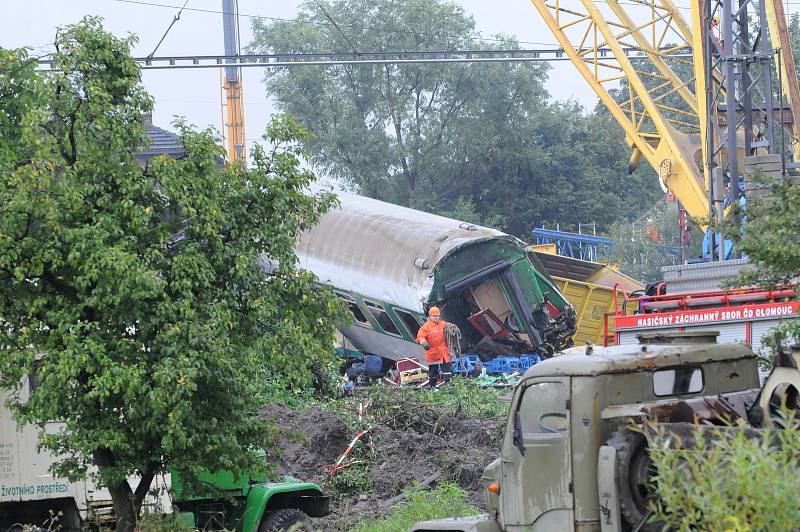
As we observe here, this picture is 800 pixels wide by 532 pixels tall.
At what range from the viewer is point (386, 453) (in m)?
13.3

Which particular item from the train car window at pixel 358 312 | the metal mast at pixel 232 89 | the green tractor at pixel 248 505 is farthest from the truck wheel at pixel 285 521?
the metal mast at pixel 232 89

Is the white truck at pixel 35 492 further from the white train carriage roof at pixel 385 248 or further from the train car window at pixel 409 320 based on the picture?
the train car window at pixel 409 320

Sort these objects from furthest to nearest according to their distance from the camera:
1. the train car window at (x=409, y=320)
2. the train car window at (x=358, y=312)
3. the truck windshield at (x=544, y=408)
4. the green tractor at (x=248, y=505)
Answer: the train car window at (x=358, y=312) → the train car window at (x=409, y=320) → the green tractor at (x=248, y=505) → the truck windshield at (x=544, y=408)

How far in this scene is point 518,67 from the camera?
55.0 metres

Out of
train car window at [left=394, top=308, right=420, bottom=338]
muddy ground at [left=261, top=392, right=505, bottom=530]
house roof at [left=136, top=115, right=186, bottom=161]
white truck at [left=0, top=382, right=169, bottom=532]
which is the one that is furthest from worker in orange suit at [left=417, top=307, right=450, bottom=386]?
white truck at [left=0, top=382, right=169, bottom=532]

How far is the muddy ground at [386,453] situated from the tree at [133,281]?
337 centimetres

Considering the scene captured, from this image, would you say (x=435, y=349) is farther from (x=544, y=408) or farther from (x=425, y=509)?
(x=544, y=408)

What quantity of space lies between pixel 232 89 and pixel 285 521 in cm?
3382

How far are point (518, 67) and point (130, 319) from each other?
48.7 meters

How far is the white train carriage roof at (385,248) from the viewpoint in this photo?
20.8 metres

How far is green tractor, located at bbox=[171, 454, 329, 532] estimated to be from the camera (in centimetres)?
945

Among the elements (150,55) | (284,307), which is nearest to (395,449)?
(284,307)

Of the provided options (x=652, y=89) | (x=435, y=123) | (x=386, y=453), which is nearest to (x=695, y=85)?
(x=652, y=89)

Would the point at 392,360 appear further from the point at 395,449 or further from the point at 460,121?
the point at 460,121
